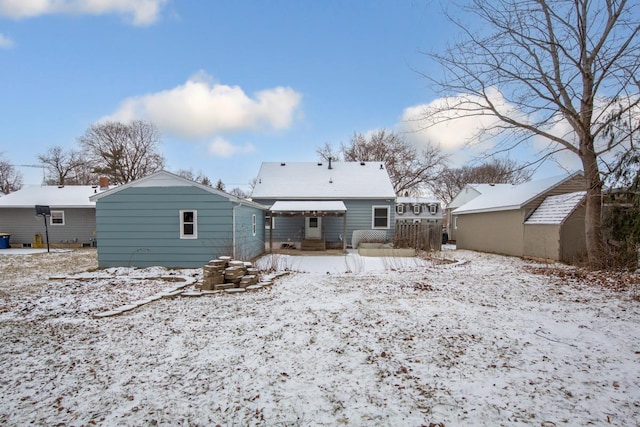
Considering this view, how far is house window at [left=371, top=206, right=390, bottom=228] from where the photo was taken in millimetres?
16938

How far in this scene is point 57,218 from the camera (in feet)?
59.6

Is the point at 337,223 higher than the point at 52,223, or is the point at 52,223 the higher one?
the point at 52,223

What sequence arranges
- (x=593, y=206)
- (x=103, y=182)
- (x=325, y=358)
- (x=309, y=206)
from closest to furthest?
(x=325, y=358)
(x=593, y=206)
(x=309, y=206)
(x=103, y=182)

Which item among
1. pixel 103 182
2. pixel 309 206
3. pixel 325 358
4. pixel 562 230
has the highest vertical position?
pixel 103 182

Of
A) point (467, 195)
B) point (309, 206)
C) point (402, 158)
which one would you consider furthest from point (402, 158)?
point (309, 206)

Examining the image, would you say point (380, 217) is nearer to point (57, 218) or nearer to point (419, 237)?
point (419, 237)

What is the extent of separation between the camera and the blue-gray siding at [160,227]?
32.3ft

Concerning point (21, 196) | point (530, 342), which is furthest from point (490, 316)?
point (21, 196)

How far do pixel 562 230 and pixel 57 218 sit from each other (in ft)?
81.8

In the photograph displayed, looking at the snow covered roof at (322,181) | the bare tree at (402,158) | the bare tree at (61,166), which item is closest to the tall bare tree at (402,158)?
the bare tree at (402,158)

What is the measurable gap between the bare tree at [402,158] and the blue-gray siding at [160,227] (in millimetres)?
21771

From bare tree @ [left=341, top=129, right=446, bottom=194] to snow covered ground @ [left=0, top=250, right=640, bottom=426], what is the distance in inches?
927

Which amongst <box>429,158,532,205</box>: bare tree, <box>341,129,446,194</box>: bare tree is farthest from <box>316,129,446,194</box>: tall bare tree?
<box>429,158,532,205</box>: bare tree

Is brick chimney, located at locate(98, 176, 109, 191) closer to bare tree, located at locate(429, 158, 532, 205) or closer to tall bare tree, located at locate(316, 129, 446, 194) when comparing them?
tall bare tree, located at locate(316, 129, 446, 194)
